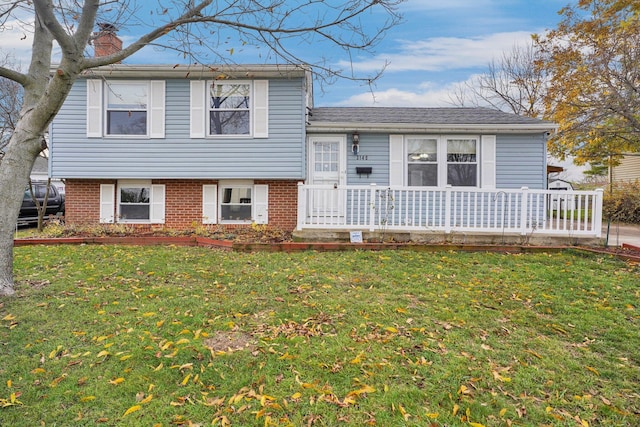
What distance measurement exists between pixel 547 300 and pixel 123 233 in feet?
28.7

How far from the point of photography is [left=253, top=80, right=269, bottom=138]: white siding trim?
901cm

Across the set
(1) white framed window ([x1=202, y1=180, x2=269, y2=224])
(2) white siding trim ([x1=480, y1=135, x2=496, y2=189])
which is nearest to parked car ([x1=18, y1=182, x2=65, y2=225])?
(1) white framed window ([x1=202, y1=180, x2=269, y2=224])

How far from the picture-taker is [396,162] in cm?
951

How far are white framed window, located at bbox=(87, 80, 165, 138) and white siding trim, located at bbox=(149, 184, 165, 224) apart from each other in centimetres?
136

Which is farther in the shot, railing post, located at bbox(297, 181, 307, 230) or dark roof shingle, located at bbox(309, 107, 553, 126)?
dark roof shingle, located at bbox(309, 107, 553, 126)

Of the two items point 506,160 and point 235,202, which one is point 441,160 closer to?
point 506,160

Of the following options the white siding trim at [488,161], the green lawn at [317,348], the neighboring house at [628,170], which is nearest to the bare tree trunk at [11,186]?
the green lawn at [317,348]

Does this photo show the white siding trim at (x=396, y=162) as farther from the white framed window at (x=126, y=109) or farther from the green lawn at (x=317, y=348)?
the white framed window at (x=126, y=109)

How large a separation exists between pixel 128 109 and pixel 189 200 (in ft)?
9.12

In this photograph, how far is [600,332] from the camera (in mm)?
3438

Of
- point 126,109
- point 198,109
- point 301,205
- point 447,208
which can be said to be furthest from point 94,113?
point 447,208

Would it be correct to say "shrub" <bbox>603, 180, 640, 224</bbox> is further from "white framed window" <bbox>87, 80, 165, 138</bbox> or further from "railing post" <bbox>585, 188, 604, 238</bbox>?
"white framed window" <bbox>87, 80, 165, 138</bbox>

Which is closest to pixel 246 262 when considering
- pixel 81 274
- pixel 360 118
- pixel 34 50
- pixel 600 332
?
pixel 81 274

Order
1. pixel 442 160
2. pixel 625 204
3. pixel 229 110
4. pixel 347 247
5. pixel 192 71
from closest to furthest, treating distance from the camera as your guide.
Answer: pixel 347 247 → pixel 192 71 → pixel 229 110 → pixel 442 160 → pixel 625 204
